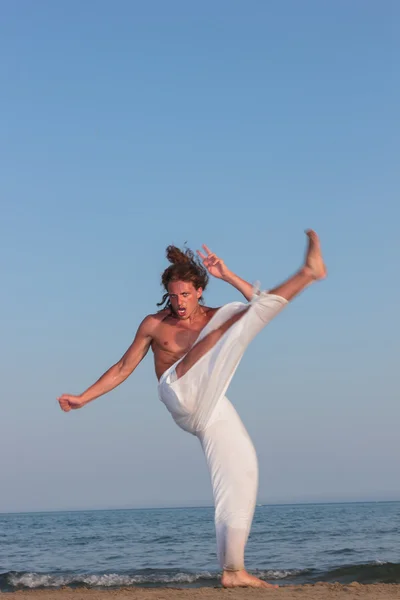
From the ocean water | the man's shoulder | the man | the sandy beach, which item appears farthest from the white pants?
the ocean water

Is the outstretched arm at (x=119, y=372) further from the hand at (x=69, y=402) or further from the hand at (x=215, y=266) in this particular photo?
the hand at (x=215, y=266)

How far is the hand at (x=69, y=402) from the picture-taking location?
6.75 metres

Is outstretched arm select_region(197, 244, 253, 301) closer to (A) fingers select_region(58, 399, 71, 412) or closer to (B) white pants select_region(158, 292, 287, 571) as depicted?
(B) white pants select_region(158, 292, 287, 571)

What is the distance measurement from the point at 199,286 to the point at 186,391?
1.07 m

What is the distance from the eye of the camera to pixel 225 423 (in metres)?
6.28

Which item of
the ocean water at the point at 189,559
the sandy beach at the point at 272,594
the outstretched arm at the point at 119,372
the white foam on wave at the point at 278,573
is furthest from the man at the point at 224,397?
the white foam on wave at the point at 278,573

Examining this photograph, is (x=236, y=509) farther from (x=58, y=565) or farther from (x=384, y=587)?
(x=58, y=565)

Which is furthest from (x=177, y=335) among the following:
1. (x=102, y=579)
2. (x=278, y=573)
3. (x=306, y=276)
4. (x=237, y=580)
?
(x=102, y=579)

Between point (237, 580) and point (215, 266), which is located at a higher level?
point (215, 266)

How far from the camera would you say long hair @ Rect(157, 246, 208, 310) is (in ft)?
21.8

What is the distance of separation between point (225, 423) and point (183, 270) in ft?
4.48

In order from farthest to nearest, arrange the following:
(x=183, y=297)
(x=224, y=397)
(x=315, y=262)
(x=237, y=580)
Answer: (x=183, y=297) < (x=224, y=397) < (x=237, y=580) < (x=315, y=262)

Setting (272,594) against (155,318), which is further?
(155,318)

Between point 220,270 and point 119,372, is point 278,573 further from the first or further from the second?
point 220,270
